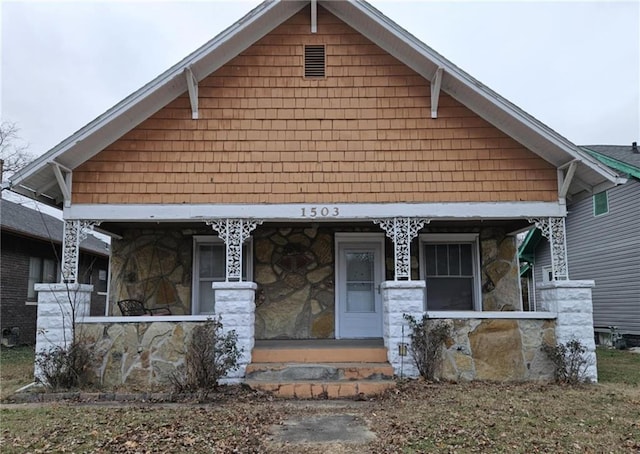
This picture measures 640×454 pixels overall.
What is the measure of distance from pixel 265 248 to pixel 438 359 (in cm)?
395

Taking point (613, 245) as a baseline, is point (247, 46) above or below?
above

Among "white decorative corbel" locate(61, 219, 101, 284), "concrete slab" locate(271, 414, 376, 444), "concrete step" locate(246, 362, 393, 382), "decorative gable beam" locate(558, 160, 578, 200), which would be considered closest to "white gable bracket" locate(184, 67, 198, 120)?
"white decorative corbel" locate(61, 219, 101, 284)

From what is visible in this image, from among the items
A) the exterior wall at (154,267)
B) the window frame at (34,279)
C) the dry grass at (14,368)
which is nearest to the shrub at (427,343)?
the exterior wall at (154,267)

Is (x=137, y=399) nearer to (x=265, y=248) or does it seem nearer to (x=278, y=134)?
Answer: (x=265, y=248)

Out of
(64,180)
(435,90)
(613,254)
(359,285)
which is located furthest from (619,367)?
(64,180)

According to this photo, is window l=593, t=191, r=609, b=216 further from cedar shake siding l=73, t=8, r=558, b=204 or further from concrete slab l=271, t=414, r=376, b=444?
concrete slab l=271, t=414, r=376, b=444

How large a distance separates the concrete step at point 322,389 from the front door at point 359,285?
2.44 meters

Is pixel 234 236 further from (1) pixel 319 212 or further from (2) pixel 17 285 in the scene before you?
(2) pixel 17 285

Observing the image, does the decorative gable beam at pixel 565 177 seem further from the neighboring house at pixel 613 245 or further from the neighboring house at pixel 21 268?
the neighboring house at pixel 21 268

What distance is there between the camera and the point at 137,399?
7125 mm

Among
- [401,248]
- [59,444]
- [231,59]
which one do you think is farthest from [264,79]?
[59,444]

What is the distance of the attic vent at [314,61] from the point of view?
340 inches

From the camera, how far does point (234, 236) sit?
8.24 m

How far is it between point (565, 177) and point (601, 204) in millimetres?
8894
